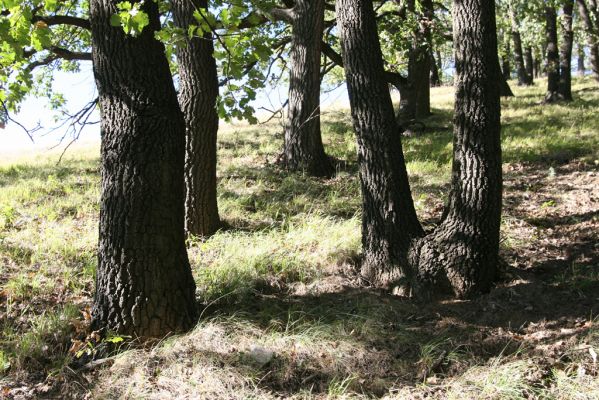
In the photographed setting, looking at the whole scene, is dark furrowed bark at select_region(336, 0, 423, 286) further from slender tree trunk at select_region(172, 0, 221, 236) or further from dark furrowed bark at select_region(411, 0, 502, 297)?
slender tree trunk at select_region(172, 0, 221, 236)

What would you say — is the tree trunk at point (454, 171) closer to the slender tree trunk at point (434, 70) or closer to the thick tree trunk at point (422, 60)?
the thick tree trunk at point (422, 60)

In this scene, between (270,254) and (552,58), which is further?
(552,58)

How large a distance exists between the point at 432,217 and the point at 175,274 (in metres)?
4.05

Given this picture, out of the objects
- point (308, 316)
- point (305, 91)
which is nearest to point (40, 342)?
point (308, 316)

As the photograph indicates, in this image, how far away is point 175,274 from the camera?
186 inches

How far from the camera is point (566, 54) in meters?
16.3

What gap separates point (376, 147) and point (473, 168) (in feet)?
3.32

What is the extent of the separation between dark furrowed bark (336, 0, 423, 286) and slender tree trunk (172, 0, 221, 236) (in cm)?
214

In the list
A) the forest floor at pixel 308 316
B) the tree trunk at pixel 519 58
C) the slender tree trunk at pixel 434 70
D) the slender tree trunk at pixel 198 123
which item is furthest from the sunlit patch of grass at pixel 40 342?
the tree trunk at pixel 519 58

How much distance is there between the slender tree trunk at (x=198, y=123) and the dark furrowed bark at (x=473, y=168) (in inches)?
124

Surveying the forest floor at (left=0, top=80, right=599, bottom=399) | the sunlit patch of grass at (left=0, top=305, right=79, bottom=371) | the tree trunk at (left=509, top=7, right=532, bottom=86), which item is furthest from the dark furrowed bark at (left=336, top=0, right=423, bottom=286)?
the tree trunk at (left=509, top=7, right=532, bottom=86)

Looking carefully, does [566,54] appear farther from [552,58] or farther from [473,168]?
[473,168]

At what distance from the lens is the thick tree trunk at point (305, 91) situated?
9.79 metres

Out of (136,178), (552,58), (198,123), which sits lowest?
(136,178)
